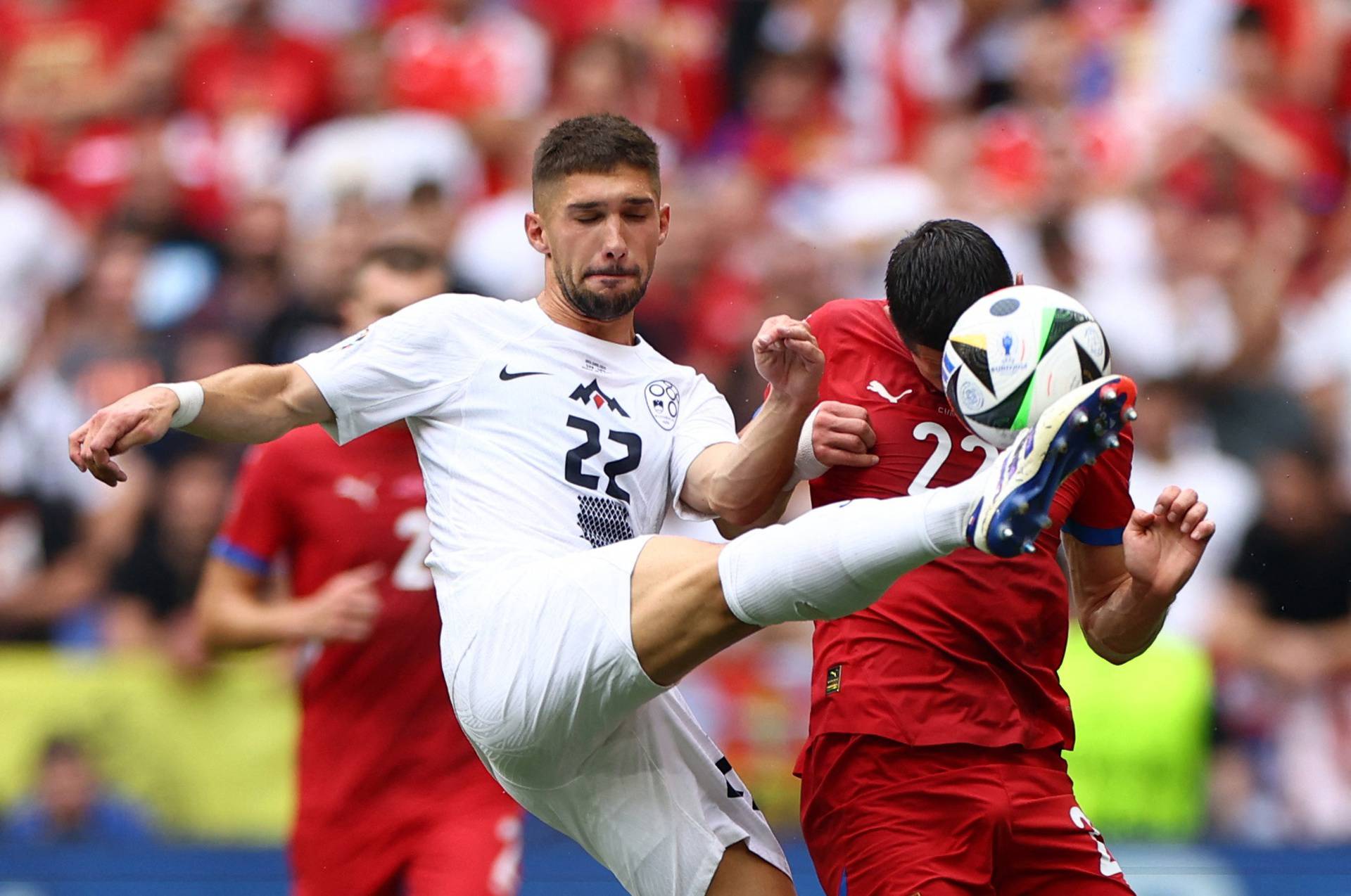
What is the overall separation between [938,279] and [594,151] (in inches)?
40.1

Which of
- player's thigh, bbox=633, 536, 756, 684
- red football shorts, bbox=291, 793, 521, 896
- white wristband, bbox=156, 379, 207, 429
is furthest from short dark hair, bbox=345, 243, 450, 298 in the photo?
player's thigh, bbox=633, 536, 756, 684

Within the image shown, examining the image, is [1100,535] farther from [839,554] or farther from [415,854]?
[415,854]

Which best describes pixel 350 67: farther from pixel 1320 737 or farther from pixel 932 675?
pixel 932 675

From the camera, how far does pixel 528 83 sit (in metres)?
10.2

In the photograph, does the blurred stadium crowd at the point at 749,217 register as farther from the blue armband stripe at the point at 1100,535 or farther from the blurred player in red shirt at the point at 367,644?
the blue armband stripe at the point at 1100,535

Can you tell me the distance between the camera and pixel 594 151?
470cm

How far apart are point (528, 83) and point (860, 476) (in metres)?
6.27

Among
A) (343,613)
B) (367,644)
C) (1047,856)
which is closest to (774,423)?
(1047,856)

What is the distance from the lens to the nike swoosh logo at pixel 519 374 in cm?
471

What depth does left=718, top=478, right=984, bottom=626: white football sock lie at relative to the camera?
3.71m

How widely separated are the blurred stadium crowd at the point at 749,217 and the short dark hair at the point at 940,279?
10.9 feet

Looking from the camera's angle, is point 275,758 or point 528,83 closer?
point 275,758

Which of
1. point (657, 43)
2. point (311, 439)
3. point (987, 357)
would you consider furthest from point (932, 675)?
point (657, 43)

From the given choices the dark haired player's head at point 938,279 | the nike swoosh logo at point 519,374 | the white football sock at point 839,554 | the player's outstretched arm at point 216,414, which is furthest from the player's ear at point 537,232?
the white football sock at point 839,554
